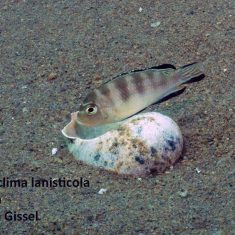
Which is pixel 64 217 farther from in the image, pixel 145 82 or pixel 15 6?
pixel 15 6

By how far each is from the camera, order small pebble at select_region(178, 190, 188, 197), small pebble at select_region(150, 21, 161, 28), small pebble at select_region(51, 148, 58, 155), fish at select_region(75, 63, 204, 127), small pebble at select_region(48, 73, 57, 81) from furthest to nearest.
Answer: small pebble at select_region(150, 21, 161, 28), small pebble at select_region(48, 73, 57, 81), small pebble at select_region(51, 148, 58, 155), small pebble at select_region(178, 190, 188, 197), fish at select_region(75, 63, 204, 127)

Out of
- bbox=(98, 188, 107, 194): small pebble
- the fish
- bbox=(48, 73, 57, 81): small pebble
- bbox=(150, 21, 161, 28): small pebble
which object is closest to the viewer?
the fish

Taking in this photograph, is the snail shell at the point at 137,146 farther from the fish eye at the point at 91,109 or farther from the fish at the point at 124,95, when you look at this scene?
the fish eye at the point at 91,109

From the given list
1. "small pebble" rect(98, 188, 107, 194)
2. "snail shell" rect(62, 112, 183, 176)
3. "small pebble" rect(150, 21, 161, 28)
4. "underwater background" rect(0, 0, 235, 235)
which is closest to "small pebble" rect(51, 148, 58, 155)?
"underwater background" rect(0, 0, 235, 235)

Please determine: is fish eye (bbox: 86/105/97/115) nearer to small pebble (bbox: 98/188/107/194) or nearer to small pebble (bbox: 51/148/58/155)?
small pebble (bbox: 98/188/107/194)

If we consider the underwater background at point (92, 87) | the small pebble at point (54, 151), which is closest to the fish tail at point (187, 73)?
the underwater background at point (92, 87)

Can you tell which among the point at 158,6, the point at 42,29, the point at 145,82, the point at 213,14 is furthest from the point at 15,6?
the point at 145,82
